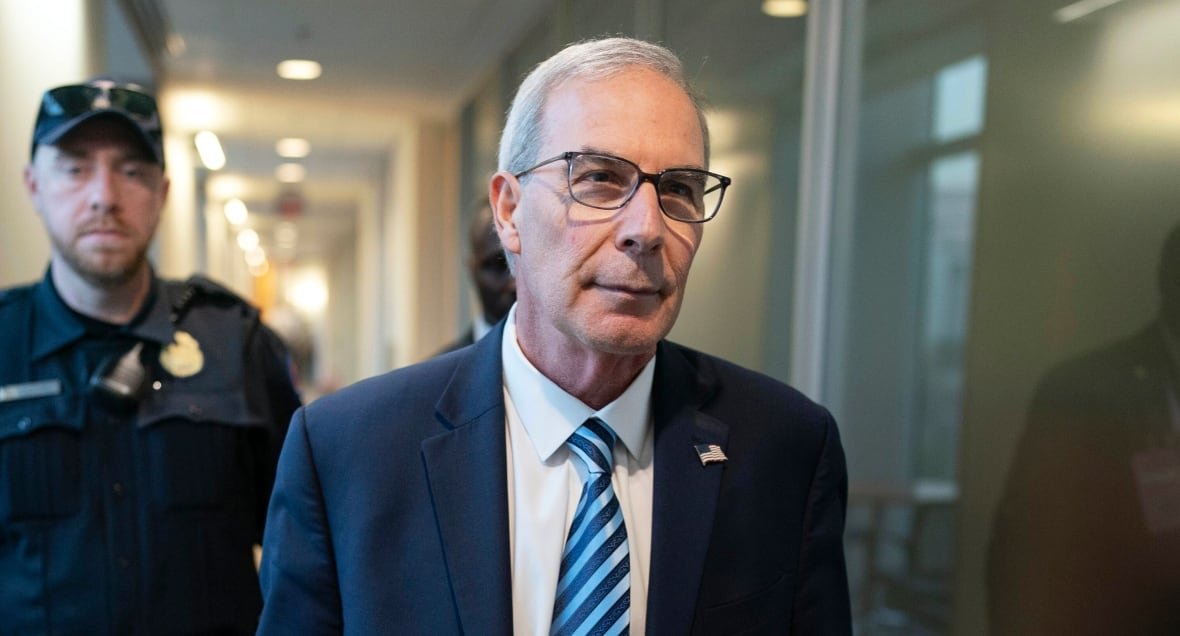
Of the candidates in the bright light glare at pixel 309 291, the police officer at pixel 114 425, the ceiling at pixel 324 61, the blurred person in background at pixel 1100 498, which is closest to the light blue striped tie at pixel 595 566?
the blurred person in background at pixel 1100 498

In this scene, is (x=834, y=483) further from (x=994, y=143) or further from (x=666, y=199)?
(x=994, y=143)

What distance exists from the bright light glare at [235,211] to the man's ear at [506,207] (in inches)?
533

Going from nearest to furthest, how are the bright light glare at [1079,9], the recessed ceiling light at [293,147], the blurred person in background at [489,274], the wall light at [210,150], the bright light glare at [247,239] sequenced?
the bright light glare at [1079,9], the blurred person in background at [489,274], the wall light at [210,150], the recessed ceiling light at [293,147], the bright light glare at [247,239]

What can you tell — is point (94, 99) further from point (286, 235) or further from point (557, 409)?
point (286, 235)

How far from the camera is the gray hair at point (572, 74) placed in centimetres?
117

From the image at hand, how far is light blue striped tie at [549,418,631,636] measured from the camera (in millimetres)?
1130

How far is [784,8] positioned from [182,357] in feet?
5.63

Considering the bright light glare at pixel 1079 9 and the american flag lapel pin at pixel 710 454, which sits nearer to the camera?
the american flag lapel pin at pixel 710 454

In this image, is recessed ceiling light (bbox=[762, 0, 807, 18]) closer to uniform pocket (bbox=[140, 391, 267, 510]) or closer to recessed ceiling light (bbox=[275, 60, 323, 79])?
uniform pocket (bbox=[140, 391, 267, 510])

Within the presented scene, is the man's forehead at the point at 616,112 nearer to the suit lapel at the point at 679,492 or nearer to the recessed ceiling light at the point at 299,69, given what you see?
the suit lapel at the point at 679,492

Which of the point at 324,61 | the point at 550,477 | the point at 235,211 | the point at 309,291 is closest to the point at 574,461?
the point at 550,477

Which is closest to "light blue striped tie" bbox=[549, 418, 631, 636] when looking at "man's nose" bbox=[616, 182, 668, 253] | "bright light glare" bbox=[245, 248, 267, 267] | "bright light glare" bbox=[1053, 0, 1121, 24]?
"man's nose" bbox=[616, 182, 668, 253]

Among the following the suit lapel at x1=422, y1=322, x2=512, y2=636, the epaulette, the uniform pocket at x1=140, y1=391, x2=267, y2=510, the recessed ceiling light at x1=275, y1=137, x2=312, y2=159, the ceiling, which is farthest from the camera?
the recessed ceiling light at x1=275, y1=137, x2=312, y2=159

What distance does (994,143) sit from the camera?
1.88 metres
